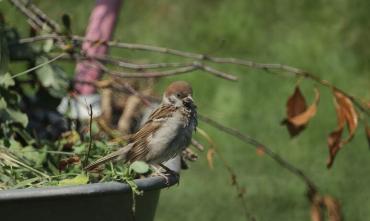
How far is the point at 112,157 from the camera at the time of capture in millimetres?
2322

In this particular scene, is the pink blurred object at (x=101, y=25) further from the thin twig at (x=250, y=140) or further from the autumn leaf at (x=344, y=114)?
the autumn leaf at (x=344, y=114)

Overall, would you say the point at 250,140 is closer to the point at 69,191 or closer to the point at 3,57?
the point at 3,57

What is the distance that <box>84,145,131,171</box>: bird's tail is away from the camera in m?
2.22

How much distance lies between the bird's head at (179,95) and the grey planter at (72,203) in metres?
0.95

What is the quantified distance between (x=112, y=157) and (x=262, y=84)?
4383 mm

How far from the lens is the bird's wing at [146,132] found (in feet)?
8.44

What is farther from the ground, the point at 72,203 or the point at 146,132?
the point at 146,132

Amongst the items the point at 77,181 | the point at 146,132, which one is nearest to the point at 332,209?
the point at 146,132

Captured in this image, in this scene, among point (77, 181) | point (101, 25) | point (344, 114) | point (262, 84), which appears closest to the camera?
point (77, 181)

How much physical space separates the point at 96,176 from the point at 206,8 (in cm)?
550

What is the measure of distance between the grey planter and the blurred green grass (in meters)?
3.07

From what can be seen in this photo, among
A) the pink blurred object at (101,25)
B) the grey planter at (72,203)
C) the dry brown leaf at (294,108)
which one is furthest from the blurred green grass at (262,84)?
the grey planter at (72,203)

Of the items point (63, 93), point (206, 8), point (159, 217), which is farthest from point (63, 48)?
point (206, 8)

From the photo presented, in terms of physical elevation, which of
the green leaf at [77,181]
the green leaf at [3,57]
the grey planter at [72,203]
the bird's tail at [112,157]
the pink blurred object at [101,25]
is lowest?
the grey planter at [72,203]
